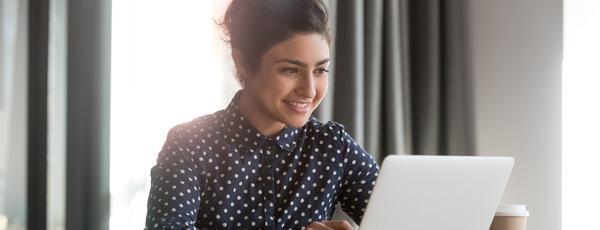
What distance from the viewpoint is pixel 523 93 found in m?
1.90

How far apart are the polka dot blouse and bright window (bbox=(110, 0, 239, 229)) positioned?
430 mm

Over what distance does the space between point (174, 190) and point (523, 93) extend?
1.55 m

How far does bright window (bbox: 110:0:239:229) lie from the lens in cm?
139

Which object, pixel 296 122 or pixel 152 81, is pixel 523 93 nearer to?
pixel 296 122

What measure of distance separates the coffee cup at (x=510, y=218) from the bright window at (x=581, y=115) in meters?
1.10

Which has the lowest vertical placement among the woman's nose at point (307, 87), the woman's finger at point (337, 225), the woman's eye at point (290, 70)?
the woman's finger at point (337, 225)

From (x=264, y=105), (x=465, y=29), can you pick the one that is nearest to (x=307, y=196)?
(x=264, y=105)

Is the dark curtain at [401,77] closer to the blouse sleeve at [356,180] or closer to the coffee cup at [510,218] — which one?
the blouse sleeve at [356,180]

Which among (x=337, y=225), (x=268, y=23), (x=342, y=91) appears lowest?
(x=337, y=225)

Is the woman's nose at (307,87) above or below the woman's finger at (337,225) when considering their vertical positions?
above

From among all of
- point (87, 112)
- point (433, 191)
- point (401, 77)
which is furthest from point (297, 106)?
point (401, 77)

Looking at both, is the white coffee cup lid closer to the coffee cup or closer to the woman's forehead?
the coffee cup

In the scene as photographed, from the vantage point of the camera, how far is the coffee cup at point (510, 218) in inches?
32.6

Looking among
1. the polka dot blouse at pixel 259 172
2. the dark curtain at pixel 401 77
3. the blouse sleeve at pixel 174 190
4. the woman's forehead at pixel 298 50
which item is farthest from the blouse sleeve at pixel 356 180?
the dark curtain at pixel 401 77
